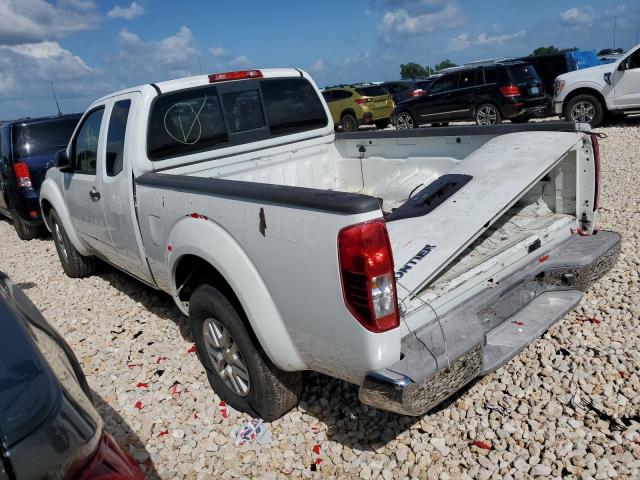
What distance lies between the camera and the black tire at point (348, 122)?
17.4 metres

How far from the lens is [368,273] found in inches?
85.5

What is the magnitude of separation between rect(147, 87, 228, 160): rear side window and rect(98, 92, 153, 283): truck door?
161mm

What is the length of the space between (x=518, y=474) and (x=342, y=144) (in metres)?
3.30

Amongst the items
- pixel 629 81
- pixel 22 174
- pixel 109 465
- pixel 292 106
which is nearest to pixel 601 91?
pixel 629 81

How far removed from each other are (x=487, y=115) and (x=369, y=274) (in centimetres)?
1298

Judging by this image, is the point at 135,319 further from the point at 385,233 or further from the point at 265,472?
the point at 385,233

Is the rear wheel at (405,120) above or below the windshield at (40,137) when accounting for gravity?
below

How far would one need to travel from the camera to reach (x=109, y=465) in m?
1.42

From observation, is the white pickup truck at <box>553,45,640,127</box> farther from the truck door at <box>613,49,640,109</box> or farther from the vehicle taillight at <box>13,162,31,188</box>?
the vehicle taillight at <box>13,162,31,188</box>

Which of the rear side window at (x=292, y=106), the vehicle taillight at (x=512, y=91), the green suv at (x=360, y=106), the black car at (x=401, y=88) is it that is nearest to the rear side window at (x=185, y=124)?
the rear side window at (x=292, y=106)

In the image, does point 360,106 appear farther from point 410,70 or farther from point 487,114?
point 410,70

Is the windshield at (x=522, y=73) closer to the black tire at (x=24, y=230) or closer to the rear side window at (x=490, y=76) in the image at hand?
the rear side window at (x=490, y=76)

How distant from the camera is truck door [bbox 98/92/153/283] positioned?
377 centimetres

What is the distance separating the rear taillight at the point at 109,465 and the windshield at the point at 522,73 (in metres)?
13.9
